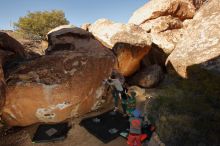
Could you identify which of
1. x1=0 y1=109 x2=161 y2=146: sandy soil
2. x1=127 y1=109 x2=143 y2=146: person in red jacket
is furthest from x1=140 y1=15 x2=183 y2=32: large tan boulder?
x1=127 y1=109 x2=143 y2=146: person in red jacket

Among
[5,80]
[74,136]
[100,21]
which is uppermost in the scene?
[100,21]

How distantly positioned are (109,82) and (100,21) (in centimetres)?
796

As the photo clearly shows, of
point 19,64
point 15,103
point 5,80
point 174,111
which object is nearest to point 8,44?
point 19,64

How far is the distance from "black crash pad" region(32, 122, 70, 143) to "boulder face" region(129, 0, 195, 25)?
37.3 feet

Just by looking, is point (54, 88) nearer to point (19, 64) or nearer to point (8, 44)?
point (19, 64)

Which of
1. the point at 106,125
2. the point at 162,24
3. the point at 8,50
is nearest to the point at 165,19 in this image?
the point at 162,24

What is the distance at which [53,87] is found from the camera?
25.1 feet

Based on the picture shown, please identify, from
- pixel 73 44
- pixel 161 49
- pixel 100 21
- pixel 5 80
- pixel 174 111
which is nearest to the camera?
pixel 174 111

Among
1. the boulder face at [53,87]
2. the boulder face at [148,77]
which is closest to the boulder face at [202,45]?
the boulder face at [53,87]

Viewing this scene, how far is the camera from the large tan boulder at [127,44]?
12.3 meters

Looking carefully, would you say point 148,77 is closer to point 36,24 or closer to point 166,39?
point 166,39

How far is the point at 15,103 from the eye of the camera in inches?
294

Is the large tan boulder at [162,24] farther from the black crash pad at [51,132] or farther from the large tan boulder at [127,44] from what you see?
the black crash pad at [51,132]

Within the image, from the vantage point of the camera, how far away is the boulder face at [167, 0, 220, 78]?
4.42m
